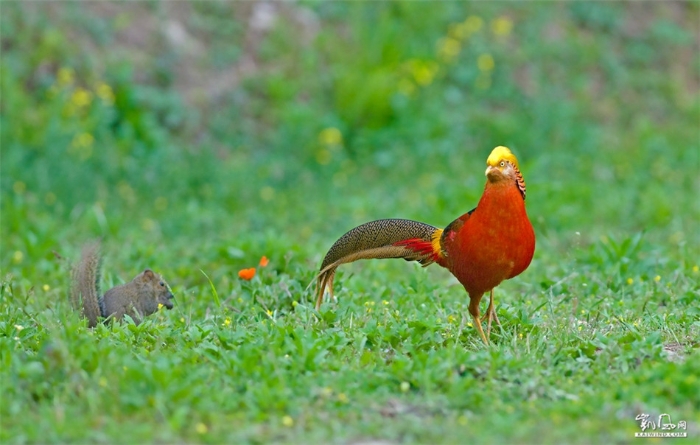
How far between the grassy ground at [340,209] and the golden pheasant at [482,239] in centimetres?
32

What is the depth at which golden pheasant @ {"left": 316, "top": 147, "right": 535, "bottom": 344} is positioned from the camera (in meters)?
4.46

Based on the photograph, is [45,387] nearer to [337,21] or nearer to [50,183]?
[50,183]

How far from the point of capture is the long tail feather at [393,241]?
4.86 metres

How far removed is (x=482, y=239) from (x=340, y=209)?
4256 mm

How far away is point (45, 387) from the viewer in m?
3.94

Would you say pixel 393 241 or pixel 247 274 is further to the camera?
pixel 247 274

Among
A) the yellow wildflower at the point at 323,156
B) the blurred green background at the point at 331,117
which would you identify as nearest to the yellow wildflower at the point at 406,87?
the blurred green background at the point at 331,117

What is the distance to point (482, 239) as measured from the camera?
4.50 meters

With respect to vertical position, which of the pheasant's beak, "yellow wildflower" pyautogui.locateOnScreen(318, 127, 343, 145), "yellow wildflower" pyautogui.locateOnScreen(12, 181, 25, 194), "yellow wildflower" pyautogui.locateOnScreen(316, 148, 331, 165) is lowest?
the pheasant's beak

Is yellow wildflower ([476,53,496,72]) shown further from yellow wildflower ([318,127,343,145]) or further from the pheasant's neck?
the pheasant's neck

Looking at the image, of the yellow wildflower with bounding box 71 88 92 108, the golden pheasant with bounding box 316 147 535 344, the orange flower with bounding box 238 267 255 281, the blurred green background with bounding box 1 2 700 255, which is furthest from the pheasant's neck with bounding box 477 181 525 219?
the yellow wildflower with bounding box 71 88 92 108

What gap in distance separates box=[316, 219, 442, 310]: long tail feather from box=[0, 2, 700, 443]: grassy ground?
0.33 m

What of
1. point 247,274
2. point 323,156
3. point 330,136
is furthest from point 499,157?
point 330,136

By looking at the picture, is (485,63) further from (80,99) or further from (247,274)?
(247,274)
